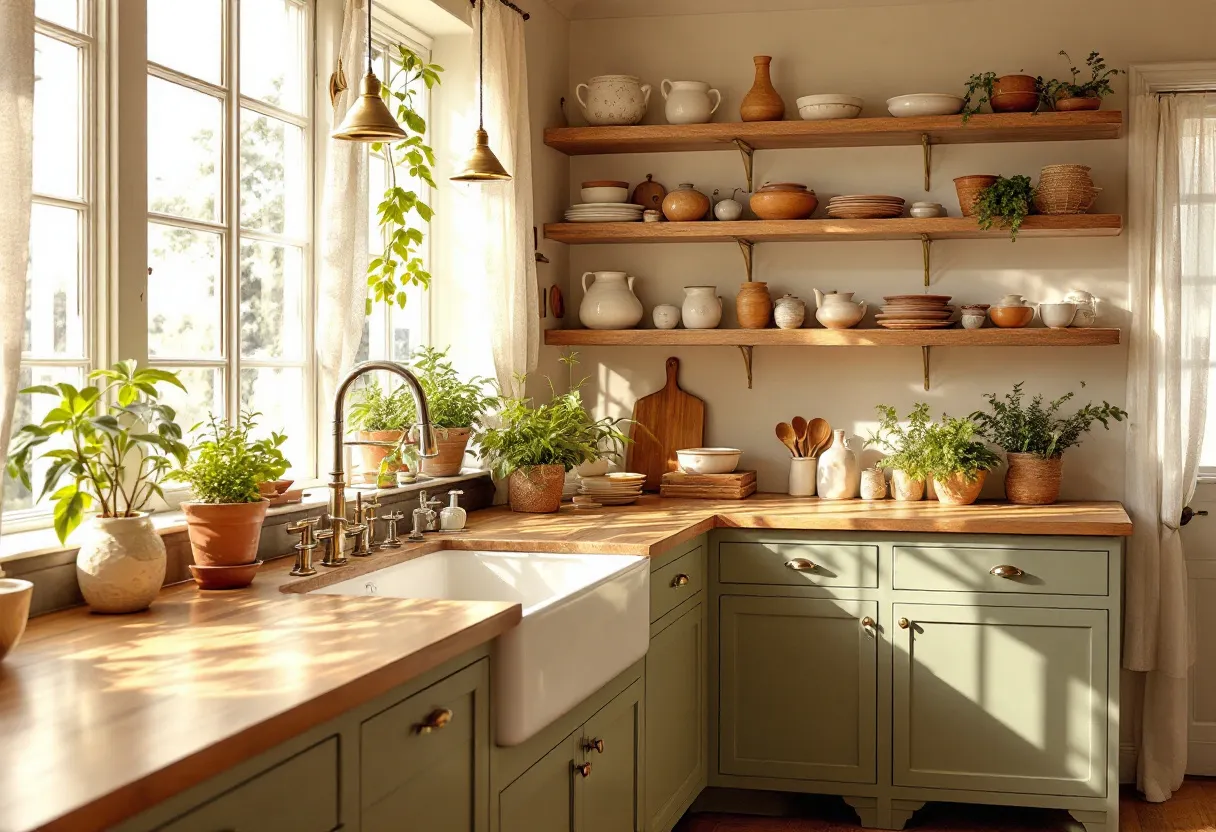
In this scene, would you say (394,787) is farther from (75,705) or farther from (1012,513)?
(1012,513)

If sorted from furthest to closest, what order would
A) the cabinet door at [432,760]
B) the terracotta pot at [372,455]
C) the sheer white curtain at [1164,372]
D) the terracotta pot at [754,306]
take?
1. the terracotta pot at [754,306]
2. the sheer white curtain at [1164,372]
3. the terracotta pot at [372,455]
4. the cabinet door at [432,760]

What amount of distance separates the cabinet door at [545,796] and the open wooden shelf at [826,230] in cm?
212

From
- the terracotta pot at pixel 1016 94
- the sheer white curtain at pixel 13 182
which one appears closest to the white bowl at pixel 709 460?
the terracotta pot at pixel 1016 94

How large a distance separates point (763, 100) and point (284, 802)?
10.6 ft

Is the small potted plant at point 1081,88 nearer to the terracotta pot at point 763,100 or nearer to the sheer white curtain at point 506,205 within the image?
the terracotta pot at point 763,100

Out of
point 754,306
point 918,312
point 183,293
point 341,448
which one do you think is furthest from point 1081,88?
point 183,293

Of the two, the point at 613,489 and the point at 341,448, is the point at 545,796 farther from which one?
the point at 613,489

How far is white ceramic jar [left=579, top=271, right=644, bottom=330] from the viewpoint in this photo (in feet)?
14.5

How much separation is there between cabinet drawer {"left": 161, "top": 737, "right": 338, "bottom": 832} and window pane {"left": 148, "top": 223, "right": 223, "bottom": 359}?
53.3 inches

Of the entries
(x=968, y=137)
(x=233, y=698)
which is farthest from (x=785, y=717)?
(x=233, y=698)

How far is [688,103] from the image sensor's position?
434 cm

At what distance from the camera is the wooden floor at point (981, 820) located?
381 centimetres

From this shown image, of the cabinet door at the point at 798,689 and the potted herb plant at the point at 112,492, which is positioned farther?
the cabinet door at the point at 798,689

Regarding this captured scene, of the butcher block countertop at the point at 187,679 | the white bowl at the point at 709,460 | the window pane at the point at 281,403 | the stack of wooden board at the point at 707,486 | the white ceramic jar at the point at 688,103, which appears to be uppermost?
the white ceramic jar at the point at 688,103
